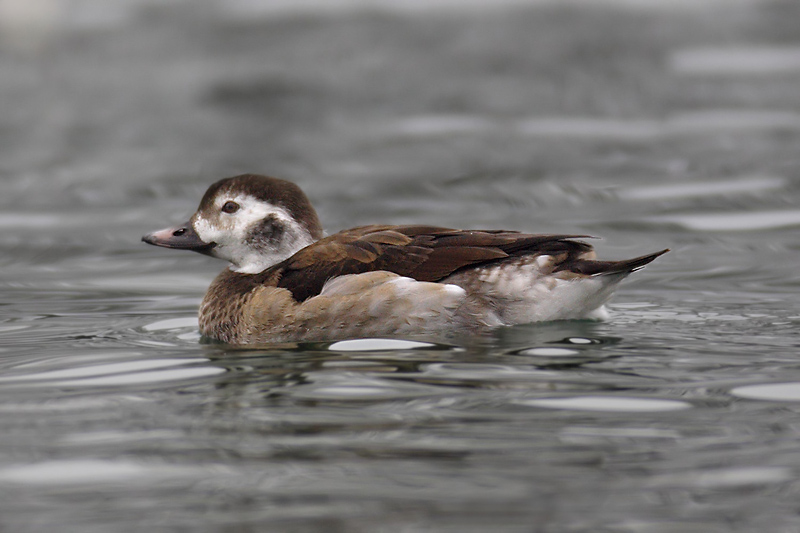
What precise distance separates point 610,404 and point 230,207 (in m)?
2.76

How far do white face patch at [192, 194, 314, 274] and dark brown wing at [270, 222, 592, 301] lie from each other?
0.35 m

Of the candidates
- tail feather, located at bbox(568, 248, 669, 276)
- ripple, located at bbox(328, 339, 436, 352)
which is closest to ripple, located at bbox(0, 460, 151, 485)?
ripple, located at bbox(328, 339, 436, 352)

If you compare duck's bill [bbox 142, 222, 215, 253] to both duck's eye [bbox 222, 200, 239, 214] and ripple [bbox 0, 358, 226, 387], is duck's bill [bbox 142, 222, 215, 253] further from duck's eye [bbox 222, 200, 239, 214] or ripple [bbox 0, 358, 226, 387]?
ripple [bbox 0, 358, 226, 387]

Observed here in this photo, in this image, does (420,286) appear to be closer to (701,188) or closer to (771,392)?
(771,392)

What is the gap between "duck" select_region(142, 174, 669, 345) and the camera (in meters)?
5.89

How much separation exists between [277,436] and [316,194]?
26.7 ft

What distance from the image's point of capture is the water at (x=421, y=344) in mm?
3592

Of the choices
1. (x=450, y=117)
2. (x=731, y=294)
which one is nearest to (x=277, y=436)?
(x=731, y=294)

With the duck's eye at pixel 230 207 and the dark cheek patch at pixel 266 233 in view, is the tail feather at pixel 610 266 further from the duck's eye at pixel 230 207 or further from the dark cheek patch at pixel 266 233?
the duck's eye at pixel 230 207

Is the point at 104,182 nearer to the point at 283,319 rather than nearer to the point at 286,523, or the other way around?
the point at 283,319

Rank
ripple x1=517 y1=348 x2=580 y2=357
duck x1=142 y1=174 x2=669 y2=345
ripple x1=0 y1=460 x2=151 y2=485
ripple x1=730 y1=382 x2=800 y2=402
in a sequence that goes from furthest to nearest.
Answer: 1. duck x1=142 y1=174 x2=669 y2=345
2. ripple x1=517 y1=348 x2=580 y2=357
3. ripple x1=730 y1=382 x2=800 y2=402
4. ripple x1=0 y1=460 x2=151 y2=485

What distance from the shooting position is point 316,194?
12.1 m

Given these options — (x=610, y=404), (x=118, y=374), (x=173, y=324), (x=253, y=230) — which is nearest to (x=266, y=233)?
(x=253, y=230)

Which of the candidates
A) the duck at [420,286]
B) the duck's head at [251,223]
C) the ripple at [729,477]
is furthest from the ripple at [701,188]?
the ripple at [729,477]
